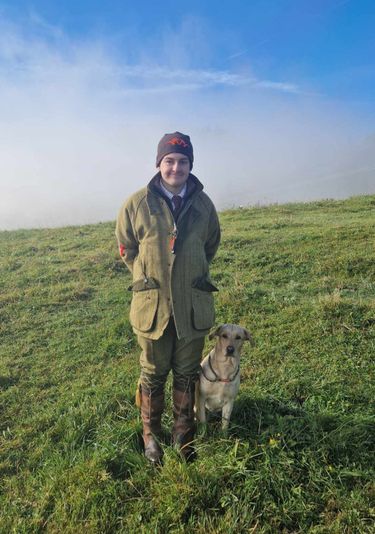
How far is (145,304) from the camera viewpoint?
381cm

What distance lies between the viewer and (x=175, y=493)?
341cm

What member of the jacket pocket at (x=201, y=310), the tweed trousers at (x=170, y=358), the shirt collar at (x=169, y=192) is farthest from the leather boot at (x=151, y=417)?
the shirt collar at (x=169, y=192)

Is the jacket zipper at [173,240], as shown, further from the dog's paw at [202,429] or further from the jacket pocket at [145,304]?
the dog's paw at [202,429]

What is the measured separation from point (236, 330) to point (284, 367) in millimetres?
1429

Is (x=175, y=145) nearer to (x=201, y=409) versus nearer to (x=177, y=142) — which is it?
(x=177, y=142)

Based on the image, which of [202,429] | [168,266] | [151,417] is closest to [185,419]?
[202,429]

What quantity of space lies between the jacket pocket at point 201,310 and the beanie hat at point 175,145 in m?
1.21

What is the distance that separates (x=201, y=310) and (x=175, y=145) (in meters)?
1.47

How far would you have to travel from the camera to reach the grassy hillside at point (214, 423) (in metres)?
3.36

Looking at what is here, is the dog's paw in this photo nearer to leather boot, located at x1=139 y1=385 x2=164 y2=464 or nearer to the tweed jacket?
leather boot, located at x1=139 y1=385 x2=164 y2=464

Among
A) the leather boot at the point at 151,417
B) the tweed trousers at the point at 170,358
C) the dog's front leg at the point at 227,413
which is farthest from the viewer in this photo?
→ the dog's front leg at the point at 227,413

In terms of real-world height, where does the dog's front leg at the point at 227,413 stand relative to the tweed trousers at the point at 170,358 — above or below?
below

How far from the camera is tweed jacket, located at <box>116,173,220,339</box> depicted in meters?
3.73

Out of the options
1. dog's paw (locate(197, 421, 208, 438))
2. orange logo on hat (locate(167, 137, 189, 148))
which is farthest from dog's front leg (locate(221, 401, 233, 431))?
orange logo on hat (locate(167, 137, 189, 148))
